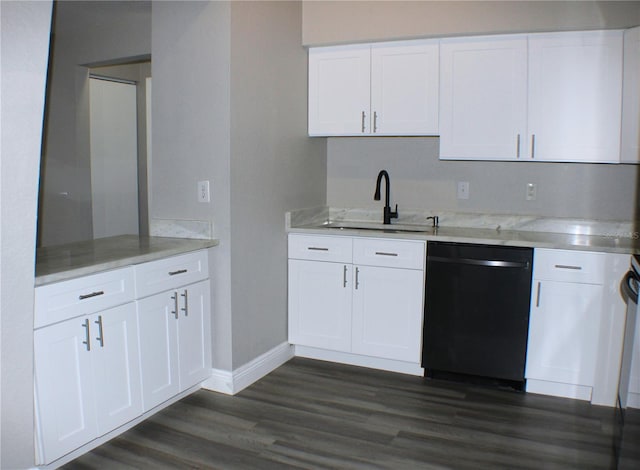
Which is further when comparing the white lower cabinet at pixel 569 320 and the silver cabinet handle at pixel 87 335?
the white lower cabinet at pixel 569 320

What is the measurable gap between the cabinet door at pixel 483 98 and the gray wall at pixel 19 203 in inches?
96.2

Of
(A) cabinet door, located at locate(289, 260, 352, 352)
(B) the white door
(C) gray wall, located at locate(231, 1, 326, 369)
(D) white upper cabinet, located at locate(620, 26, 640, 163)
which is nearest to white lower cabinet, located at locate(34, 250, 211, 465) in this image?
(C) gray wall, located at locate(231, 1, 326, 369)

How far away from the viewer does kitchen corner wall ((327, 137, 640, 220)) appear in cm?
358

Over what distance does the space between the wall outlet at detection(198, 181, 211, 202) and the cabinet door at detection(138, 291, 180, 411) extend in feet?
1.89

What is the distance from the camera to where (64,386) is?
2.31 meters

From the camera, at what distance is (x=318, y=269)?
372cm

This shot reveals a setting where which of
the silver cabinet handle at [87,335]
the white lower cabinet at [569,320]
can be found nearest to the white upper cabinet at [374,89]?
the white lower cabinet at [569,320]

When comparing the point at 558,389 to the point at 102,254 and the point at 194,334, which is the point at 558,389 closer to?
the point at 194,334

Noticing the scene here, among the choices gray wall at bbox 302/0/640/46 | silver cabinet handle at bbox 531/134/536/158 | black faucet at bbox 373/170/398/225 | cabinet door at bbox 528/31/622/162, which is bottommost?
black faucet at bbox 373/170/398/225

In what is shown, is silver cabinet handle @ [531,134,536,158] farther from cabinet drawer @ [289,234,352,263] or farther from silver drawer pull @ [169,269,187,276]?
silver drawer pull @ [169,269,187,276]

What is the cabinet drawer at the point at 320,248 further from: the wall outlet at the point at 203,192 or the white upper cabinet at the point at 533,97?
the white upper cabinet at the point at 533,97

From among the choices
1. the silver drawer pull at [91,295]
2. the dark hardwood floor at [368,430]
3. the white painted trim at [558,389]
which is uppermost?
the silver drawer pull at [91,295]

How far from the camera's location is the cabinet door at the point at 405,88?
141 inches

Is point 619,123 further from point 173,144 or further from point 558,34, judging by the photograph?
point 173,144
